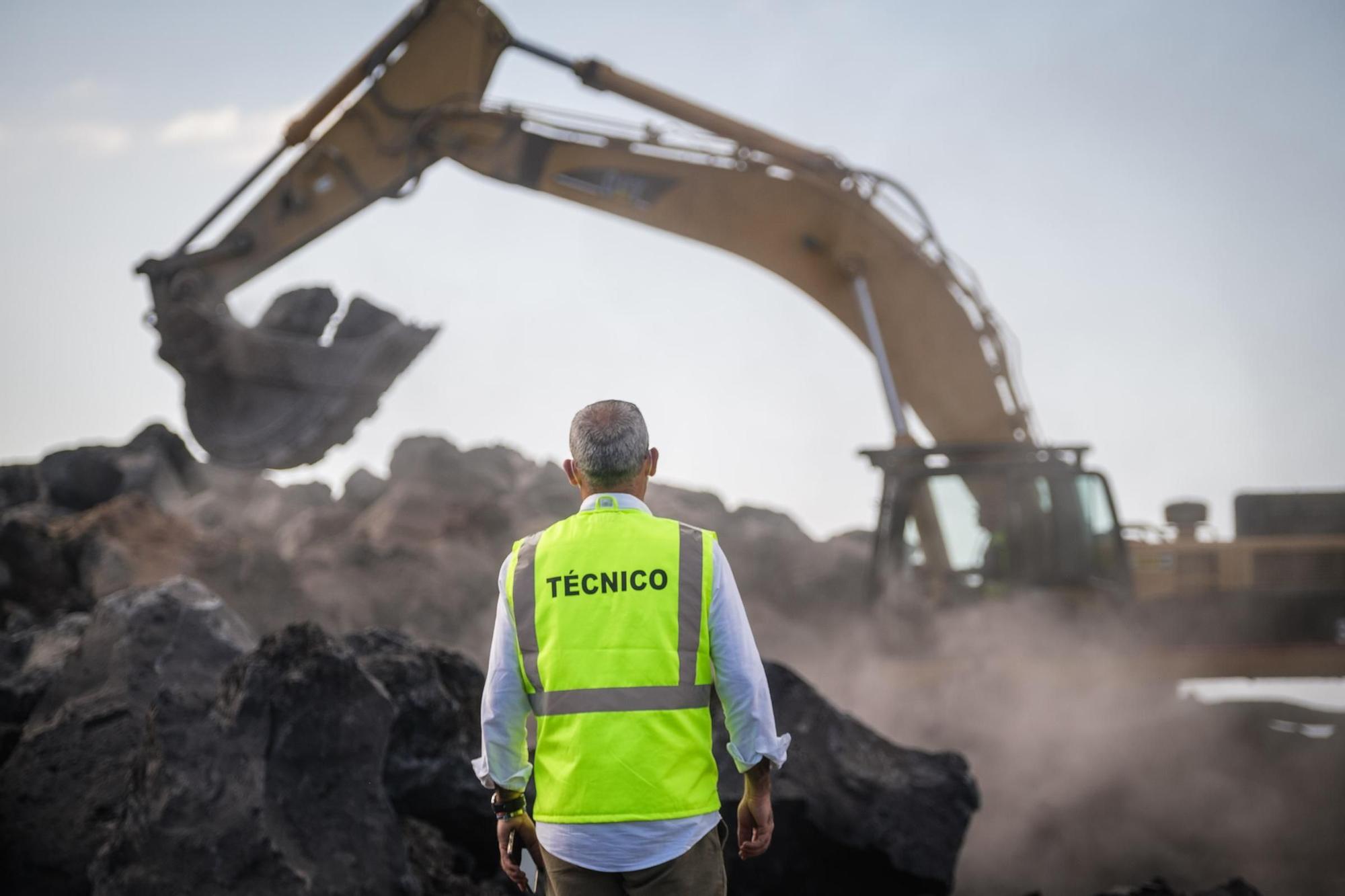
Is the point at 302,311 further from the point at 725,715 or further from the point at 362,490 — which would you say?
the point at 725,715

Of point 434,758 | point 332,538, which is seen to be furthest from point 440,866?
point 332,538

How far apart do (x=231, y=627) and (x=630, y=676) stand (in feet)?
12.2

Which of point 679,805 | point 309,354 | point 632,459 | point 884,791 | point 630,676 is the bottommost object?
point 884,791

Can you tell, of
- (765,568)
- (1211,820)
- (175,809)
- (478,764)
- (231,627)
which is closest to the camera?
(478,764)

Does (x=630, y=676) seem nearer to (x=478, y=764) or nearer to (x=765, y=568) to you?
(x=478, y=764)

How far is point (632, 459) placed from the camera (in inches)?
95.8

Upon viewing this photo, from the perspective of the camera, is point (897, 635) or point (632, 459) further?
point (897, 635)

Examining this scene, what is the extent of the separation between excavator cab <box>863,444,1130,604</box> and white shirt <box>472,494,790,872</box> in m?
5.32

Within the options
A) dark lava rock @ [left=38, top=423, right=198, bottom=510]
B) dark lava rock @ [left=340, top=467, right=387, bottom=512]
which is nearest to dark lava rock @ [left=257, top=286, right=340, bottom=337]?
dark lava rock @ [left=38, top=423, right=198, bottom=510]

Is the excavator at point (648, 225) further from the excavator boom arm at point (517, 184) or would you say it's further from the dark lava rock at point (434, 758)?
the dark lava rock at point (434, 758)

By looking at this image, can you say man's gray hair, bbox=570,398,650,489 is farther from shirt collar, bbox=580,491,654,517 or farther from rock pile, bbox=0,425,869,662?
rock pile, bbox=0,425,869,662

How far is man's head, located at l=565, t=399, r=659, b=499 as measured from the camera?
7.97 feet

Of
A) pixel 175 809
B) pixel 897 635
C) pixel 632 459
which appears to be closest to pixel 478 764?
pixel 632 459

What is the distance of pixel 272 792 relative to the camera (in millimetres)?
4090
